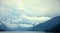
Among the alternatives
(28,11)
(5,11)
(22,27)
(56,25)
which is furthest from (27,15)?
(56,25)

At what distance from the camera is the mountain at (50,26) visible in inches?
76.0

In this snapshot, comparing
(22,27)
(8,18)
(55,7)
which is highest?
(55,7)

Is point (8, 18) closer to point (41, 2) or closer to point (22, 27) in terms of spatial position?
point (22, 27)

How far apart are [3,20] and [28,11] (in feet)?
1.28

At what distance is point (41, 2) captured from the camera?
1944mm

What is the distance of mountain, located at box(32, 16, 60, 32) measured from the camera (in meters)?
1.93

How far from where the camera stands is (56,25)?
1.94 metres

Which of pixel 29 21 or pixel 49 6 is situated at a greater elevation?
pixel 49 6

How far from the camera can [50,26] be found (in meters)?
1.94

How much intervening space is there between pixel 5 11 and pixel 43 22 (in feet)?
1.91

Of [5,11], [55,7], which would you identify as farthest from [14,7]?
[55,7]

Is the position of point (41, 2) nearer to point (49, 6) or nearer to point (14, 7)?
point (49, 6)

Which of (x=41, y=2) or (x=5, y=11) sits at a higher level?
(x=41, y=2)

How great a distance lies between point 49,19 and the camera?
6.35 ft
